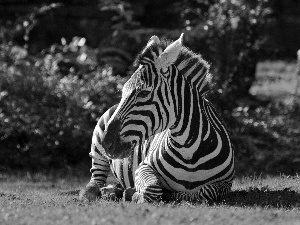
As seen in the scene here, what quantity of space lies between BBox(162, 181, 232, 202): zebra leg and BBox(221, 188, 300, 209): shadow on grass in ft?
0.35

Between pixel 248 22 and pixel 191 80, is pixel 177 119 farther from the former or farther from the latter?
pixel 248 22

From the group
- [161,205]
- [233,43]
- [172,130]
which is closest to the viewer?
[161,205]

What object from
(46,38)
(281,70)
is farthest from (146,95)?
(281,70)

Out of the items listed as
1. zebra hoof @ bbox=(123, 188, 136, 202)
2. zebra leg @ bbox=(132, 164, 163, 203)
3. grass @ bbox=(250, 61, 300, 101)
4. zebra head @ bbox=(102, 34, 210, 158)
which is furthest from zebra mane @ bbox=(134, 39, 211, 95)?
grass @ bbox=(250, 61, 300, 101)

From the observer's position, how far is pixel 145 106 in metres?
8.93

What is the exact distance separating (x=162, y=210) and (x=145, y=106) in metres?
1.54

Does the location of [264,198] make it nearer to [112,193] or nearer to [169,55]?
[112,193]

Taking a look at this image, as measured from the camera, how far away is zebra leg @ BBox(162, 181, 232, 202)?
8.93 metres

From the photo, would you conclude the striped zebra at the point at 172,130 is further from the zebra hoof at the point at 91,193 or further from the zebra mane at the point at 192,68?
the zebra hoof at the point at 91,193

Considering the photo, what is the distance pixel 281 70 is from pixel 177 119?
58.3ft

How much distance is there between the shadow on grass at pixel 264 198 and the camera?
8.79m

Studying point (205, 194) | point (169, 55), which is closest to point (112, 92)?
point (169, 55)

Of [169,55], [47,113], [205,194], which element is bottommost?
[205,194]

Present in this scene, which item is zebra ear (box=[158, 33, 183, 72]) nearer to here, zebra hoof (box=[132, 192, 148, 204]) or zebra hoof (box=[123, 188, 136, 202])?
zebra hoof (box=[132, 192, 148, 204])
